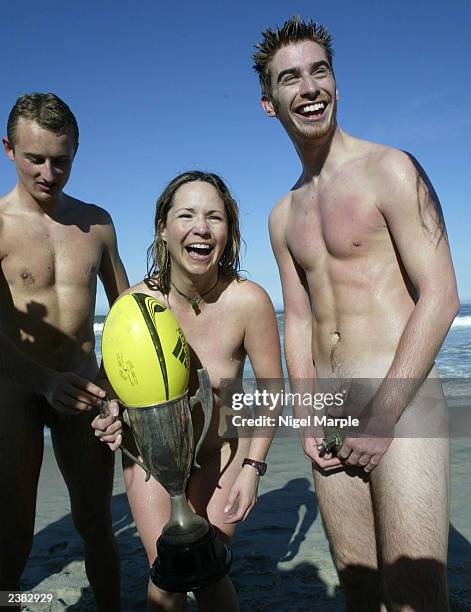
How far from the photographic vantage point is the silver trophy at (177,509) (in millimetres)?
2150

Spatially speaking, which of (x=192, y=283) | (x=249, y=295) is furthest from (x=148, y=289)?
(x=249, y=295)

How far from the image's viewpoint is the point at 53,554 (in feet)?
16.5

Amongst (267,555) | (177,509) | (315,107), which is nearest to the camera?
(177,509)

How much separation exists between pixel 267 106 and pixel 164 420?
1.81m

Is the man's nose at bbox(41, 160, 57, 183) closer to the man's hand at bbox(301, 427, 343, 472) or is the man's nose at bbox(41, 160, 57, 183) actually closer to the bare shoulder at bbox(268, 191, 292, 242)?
the bare shoulder at bbox(268, 191, 292, 242)

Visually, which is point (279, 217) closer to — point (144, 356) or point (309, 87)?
point (309, 87)

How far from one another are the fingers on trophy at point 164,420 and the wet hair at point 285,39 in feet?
5.00

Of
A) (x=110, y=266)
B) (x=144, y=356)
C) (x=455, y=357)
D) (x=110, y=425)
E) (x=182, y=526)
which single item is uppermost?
(x=455, y=357)

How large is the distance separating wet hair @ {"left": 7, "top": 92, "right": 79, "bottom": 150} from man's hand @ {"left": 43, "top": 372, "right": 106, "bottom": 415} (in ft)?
4.62

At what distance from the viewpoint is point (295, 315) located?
3.16 metres

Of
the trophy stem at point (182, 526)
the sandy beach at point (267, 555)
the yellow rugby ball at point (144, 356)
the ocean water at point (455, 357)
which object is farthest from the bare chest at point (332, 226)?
the ocean water at point (455, 357)

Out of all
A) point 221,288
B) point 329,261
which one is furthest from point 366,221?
point 221,288

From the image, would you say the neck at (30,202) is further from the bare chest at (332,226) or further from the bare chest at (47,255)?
the bare chest at (332,226)

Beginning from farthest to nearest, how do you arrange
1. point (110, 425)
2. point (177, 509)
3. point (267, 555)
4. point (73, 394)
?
point (267, 555) → point (73, 394) → point (110, 425) → point (177, 509)
